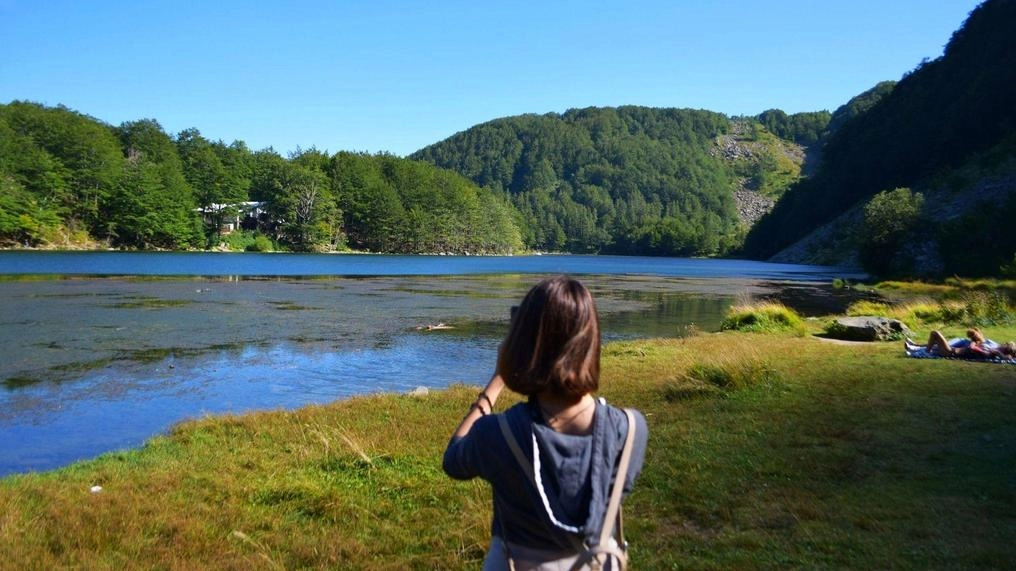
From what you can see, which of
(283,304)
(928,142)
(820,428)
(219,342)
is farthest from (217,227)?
(820,428)

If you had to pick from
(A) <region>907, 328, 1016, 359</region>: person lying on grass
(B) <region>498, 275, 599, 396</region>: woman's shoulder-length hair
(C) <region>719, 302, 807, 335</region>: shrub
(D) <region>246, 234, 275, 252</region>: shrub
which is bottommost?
(D) <region>246, 234, 275, 252</region>: shrub

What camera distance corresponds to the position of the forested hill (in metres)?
69.7

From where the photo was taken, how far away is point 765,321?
24.8 meters

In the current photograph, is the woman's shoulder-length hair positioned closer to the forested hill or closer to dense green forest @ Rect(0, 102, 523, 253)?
the forested hill

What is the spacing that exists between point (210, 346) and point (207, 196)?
112236 mm

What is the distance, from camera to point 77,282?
44.3m

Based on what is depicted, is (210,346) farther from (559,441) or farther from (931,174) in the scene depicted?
(931,174)

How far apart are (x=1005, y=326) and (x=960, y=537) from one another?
61.8 ft

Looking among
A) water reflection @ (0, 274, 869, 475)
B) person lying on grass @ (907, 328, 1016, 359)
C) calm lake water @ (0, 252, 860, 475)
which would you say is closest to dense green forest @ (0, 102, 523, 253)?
calm lake water @ (0, 252, 860, 475)

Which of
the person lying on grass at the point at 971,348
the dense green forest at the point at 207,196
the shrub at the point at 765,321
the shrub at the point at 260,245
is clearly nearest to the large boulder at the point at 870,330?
the shrub at the point at 765,321

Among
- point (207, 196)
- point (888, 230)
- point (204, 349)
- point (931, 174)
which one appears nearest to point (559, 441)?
point (204, 349)

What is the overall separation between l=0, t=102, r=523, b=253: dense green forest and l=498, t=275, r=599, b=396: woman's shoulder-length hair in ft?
316

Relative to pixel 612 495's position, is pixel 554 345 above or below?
above

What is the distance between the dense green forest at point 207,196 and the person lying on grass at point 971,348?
303ft
